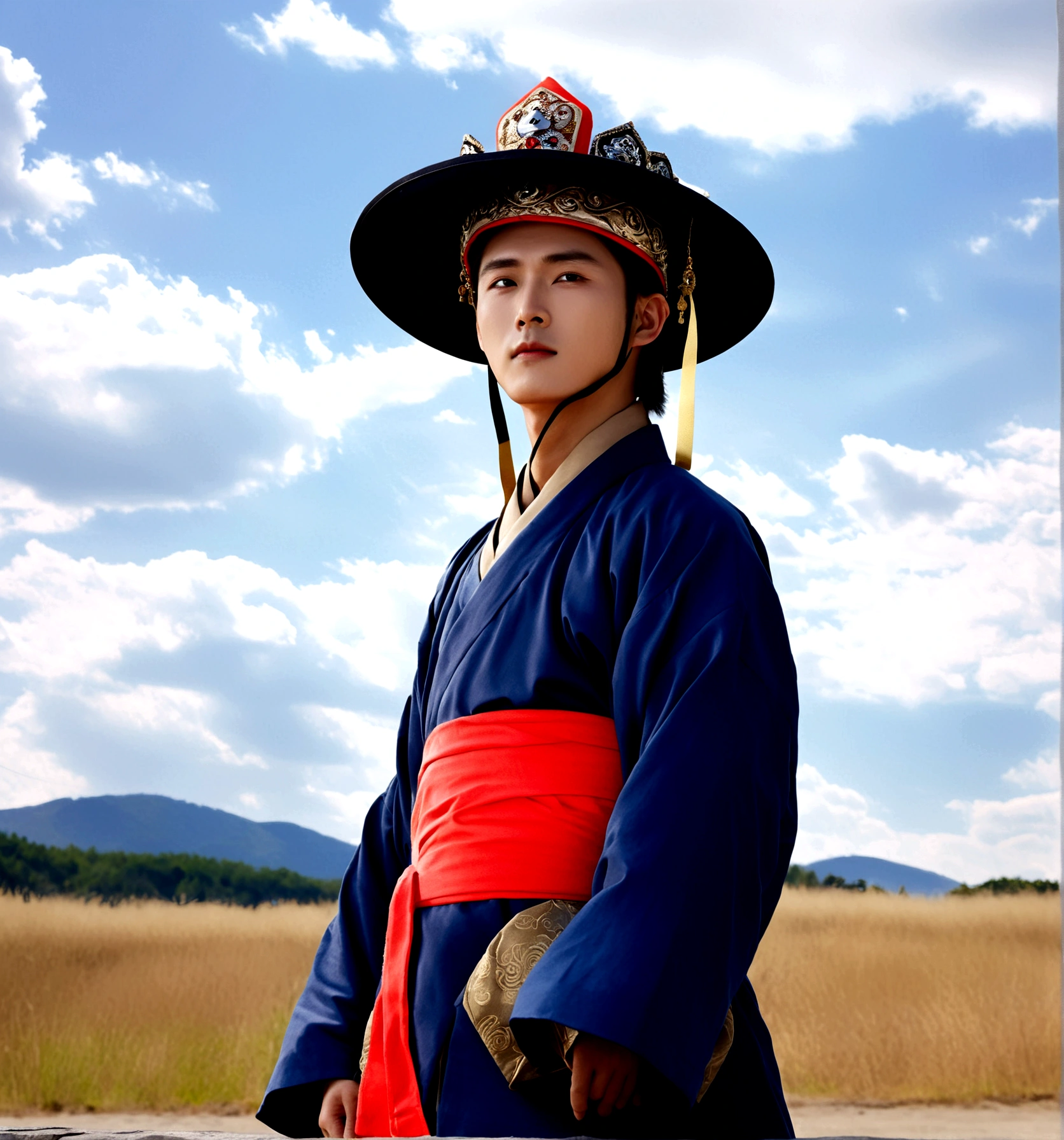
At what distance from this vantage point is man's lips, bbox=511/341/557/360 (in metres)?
1.93

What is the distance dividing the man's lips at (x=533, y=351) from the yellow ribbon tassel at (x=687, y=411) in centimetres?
24

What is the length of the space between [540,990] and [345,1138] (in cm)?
60

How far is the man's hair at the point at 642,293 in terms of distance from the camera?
2014mm

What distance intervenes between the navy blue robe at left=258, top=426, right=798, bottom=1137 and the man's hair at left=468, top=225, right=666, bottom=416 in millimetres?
156

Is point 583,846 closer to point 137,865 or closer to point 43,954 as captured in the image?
point 43,954

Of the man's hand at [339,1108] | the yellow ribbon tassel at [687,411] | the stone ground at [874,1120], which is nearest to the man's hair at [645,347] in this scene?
the yellow ribbon tassel at [687,411]

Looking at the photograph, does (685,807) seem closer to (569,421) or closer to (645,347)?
(569,421)

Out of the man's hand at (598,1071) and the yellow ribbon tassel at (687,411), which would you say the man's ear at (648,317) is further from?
the man's hand at (598,1071)

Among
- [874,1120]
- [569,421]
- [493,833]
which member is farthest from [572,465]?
[874,1120]

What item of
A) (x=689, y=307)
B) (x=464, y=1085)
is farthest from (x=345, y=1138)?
(x=689, y=307)

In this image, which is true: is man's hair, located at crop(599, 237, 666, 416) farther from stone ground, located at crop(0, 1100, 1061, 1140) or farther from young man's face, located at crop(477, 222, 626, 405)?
stone ground, located at crop(0, 1100, 1061, 1140)

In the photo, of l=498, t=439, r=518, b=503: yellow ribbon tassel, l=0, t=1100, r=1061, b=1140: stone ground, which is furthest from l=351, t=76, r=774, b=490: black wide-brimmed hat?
l=0, t=1100, r=1061, b=1140: stone ground

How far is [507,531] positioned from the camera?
2049 mm

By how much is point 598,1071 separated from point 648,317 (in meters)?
1.28
